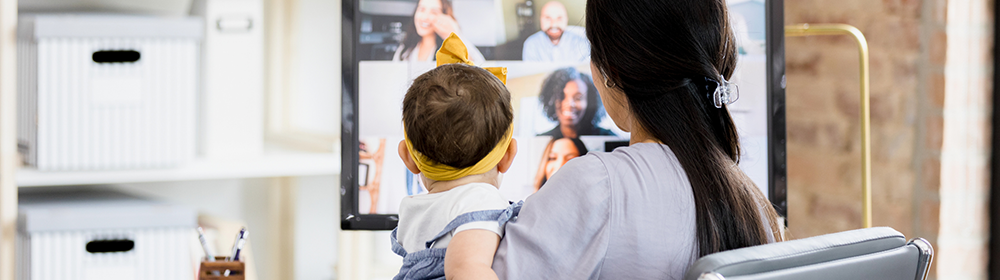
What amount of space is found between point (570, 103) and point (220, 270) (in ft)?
1.71

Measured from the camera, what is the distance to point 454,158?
815mm

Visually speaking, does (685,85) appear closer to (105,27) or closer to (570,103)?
(570,103)

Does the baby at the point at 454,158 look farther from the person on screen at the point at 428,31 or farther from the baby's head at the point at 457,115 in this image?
the person on screen at the point at 428,31

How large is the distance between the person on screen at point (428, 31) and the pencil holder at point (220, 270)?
1.15 ft

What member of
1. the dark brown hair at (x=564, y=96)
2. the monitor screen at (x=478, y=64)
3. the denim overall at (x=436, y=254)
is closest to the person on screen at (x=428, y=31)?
the monitor screen at (x=478, y=64)

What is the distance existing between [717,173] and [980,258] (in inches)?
39.9

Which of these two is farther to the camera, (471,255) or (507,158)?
(507,158)

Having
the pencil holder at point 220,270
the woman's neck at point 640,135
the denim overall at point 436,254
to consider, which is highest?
the woman's neck at point 640,135

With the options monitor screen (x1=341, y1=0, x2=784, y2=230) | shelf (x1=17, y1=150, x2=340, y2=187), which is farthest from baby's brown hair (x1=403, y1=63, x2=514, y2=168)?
shelf (x1=17, y1=150, x2=340, y2=187)

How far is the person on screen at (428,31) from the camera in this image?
41.9 inches

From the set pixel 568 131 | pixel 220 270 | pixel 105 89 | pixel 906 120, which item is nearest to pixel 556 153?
pixel 568 131

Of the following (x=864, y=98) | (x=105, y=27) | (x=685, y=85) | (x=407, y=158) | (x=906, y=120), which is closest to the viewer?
(x=685, y=85)

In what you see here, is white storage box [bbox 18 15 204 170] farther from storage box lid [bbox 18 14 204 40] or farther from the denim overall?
the denim overall

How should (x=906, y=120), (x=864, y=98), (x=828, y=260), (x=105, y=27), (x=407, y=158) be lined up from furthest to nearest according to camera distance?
(x=906, y=120) < (x=864, y=98) < (x=105, y=27) < (x=407, y=158) < (x=828, y=260)
